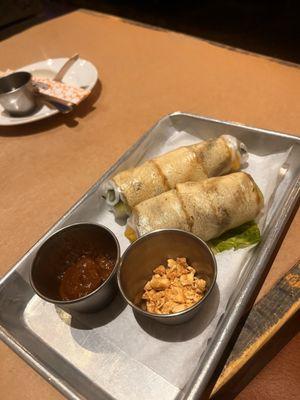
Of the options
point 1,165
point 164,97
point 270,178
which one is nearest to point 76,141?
point 1,165

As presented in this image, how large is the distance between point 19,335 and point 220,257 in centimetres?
84

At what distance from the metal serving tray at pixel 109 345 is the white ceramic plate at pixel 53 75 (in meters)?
0.97

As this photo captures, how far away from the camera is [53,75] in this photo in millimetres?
2779

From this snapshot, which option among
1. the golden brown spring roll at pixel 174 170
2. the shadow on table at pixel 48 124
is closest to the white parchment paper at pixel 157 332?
the golden brown spring roll at pixel 174 170

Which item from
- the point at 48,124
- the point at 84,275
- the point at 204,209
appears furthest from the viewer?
the point at 48,124

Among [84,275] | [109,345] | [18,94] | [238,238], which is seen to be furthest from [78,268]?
[18,94]

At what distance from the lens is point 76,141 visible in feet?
7.41

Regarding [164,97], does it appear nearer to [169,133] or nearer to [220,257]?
[169,133]

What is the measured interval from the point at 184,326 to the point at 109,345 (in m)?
0.28

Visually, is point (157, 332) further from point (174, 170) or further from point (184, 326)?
point (174, 170)

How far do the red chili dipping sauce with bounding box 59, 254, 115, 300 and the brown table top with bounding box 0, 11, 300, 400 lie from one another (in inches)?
Result: 11.7

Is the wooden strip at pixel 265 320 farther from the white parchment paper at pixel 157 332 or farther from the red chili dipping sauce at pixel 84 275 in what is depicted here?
the red chili dipping sauce at pixel 84 275

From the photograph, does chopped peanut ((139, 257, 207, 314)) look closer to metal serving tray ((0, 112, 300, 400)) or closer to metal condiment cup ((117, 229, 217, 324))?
metal condiment cup ((117, 229, 217, 324))

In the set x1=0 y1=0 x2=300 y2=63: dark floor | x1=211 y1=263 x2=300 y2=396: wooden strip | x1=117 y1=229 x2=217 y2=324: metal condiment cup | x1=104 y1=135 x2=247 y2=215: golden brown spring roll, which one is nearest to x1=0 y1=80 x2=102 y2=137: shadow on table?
x1=104 y1=135 x2=247 y2=215: golden brown spring roll
